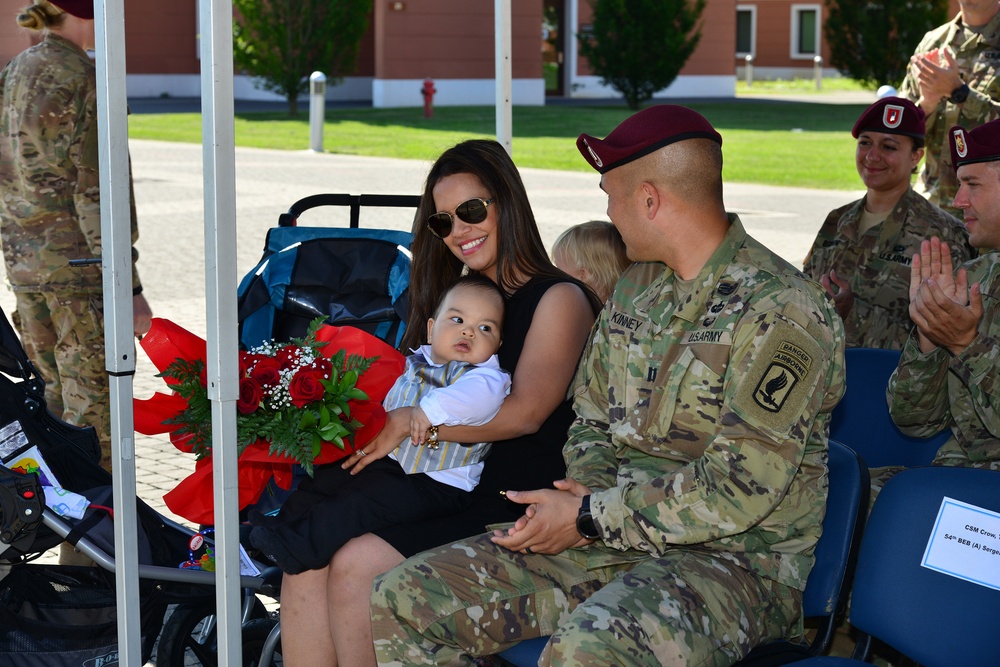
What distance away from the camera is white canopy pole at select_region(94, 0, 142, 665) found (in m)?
2.67

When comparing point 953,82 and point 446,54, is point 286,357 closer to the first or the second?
point 953,82

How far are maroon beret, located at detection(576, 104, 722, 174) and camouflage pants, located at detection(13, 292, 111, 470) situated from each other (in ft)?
8.24

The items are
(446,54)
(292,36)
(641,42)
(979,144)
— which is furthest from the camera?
(446,54)

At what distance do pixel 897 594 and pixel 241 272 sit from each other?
28.0 ft

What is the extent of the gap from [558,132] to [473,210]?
20.9 meters

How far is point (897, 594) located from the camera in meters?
2.74

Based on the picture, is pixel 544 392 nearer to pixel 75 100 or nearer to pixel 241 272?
pixel 75 100

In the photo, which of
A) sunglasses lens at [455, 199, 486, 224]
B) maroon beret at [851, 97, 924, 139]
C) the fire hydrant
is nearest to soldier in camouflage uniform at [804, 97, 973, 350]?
maroon beret at [851, 97, 924, 139]

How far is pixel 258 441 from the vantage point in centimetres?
297

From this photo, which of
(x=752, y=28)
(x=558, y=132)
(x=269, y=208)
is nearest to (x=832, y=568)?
(x=269, y=208)

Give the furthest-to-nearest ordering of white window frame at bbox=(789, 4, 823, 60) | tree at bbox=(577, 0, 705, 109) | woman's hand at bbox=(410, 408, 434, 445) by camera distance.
Answer: white window frame at bbox=(789, 4, 823, 60) < tree at bbox=(577, 0, 705, 109) < woman's hand at bbox=(410, 408, 434, 445)

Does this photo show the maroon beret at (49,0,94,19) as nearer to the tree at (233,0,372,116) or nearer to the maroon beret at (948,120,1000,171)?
the maroon beret at (948,120,1000,171)

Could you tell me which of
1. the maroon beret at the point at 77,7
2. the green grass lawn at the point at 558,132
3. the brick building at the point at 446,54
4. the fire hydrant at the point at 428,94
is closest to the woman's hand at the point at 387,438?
the maroon beret at the point at 77,7

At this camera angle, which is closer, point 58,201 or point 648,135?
point 648,135
